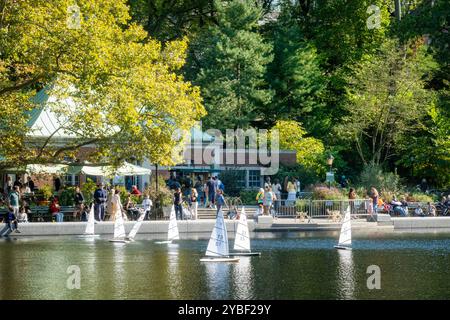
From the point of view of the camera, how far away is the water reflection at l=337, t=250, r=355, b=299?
78.0 feet

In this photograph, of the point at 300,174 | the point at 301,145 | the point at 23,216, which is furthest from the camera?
the point at 301,145

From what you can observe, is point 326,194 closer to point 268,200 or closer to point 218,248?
point 268,200

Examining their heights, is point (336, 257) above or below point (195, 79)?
below

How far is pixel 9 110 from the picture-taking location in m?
38.1

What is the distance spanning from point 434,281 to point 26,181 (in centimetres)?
3109

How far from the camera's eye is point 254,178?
6184cm

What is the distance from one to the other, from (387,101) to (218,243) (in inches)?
1312

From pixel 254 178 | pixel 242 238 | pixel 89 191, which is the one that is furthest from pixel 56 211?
pixel 254 178

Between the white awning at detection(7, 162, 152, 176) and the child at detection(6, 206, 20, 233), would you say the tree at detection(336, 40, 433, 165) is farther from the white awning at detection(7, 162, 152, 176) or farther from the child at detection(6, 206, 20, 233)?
the child at detection(6, 206, 20, 233)

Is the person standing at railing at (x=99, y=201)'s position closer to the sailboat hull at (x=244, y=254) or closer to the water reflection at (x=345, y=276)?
the sailboat hull at (x=244, y=254)

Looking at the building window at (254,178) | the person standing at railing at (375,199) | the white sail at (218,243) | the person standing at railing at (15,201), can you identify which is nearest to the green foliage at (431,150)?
the building window at (254,178)
